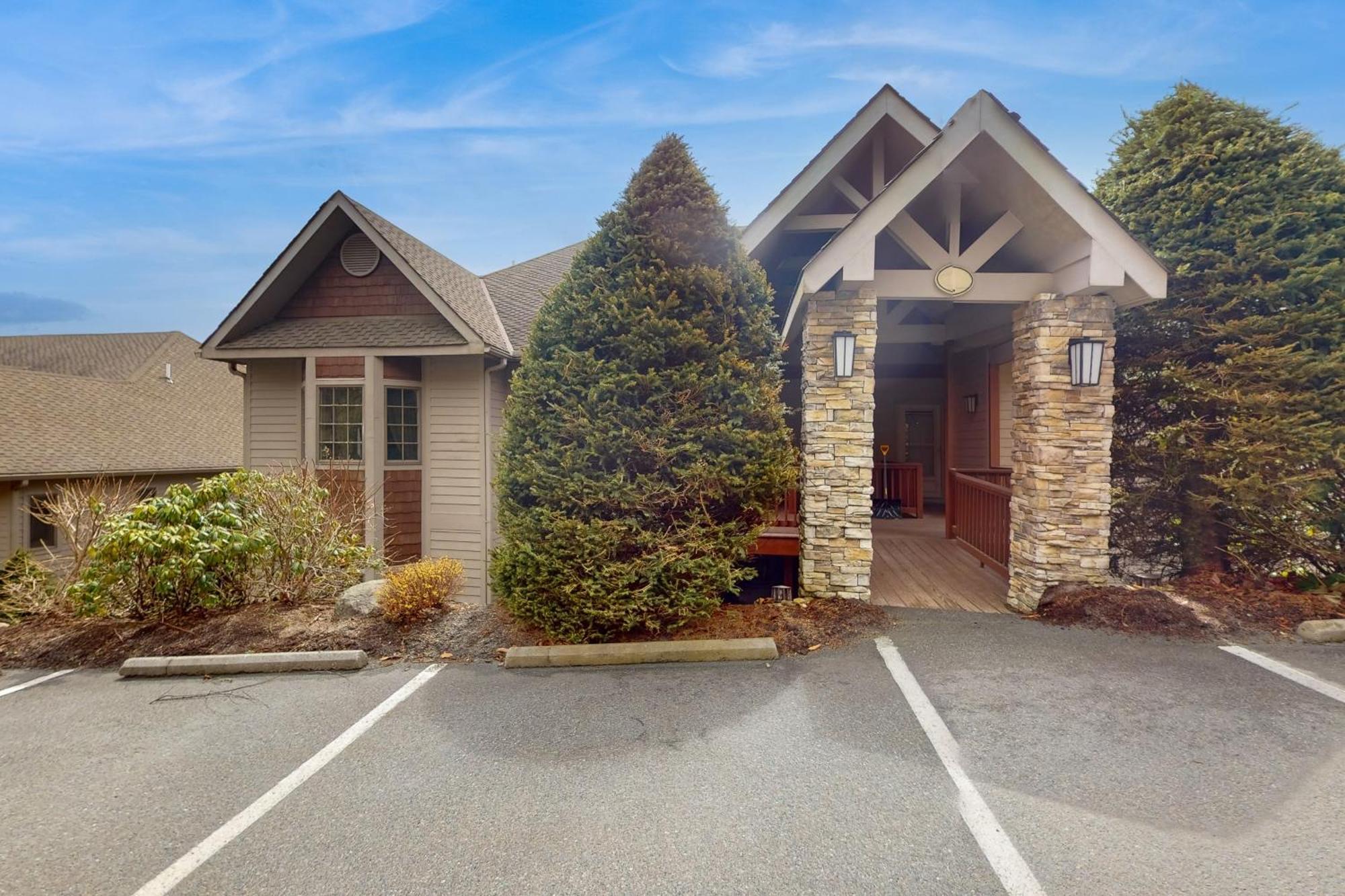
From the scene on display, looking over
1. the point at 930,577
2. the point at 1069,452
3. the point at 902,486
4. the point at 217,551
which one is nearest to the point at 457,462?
the point at 217,551

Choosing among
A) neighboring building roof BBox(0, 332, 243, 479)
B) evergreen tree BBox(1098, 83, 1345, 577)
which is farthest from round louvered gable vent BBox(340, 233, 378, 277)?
evergreen tree BBox(1098, 83, 1345, 577)

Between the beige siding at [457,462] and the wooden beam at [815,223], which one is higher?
the wooden beam at [815,223]

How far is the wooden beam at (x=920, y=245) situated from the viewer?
6.28m

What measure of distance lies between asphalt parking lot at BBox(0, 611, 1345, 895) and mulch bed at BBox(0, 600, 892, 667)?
0.36 metres

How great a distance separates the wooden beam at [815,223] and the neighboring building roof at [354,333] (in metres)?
5.61

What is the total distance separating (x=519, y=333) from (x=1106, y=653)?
1029 centimetres

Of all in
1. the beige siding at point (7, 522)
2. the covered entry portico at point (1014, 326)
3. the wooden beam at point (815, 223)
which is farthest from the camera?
the beige siding at point (7, 522)

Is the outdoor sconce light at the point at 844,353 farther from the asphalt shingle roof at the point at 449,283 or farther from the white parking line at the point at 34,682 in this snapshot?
the white parking line at the point at 34,682

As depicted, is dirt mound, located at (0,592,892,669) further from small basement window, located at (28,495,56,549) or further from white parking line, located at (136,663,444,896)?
small basement window, located at (28,495,56,549)

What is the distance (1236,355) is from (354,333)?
12.2 m

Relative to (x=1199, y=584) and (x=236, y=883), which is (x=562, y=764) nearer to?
(x=236, y=883)

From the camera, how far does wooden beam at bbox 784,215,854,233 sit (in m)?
8.99

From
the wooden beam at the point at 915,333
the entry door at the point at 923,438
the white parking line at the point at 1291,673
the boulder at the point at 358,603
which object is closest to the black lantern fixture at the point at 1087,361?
the white parking line at the point at 1291,673

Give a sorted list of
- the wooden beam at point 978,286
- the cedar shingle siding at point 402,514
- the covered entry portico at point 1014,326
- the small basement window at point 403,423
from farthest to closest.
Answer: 1. the small basement window at point 403,423
2. the cedar shingle siding at point 402,514
3. the wooden beam at point 978,286
4. the covered entry portico at point 1014,326
